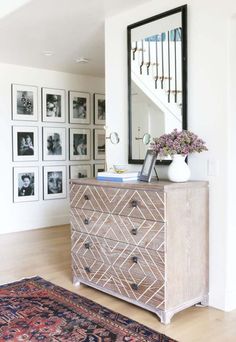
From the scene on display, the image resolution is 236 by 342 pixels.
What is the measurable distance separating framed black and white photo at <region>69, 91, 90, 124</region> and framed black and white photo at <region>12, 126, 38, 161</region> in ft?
2.45

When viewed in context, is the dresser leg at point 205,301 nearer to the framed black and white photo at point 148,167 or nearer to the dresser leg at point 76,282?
the framed black and white photo at point 148,167

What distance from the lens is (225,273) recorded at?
291 centimetres

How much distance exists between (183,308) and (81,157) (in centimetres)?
413

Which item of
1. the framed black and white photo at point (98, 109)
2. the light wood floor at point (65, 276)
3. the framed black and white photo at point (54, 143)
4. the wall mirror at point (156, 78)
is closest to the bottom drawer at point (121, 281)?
the light wood floor at point (65, 276)

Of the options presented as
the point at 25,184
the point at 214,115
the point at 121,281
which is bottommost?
the point at 121,281

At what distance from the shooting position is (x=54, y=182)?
6.33 metres

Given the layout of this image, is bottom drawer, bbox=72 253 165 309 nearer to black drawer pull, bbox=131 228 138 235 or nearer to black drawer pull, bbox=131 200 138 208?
black drawer pull, bbox=131 228 138 235

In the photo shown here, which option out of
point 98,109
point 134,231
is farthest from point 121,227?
point 98,109

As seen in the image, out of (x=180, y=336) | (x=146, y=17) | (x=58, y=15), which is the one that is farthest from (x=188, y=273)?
(x=58, y=15)

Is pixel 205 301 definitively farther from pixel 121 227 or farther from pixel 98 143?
pixel 98 143

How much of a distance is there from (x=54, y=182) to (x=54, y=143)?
0.64 meters

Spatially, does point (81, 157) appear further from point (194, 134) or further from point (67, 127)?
point (194, 134)

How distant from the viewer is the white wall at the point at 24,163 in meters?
5.74

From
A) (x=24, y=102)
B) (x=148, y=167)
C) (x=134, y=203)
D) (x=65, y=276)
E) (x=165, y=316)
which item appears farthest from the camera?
(x=24, y=102)
